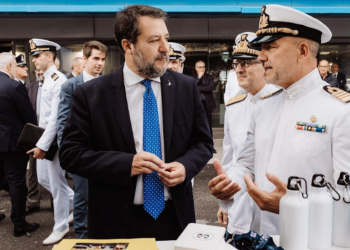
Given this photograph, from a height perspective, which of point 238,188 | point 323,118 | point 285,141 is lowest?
point 238,188

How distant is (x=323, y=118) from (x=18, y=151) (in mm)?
3598

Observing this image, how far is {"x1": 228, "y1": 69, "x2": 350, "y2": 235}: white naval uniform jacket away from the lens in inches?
75.9

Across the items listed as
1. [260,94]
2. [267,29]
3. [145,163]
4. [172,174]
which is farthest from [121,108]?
[260,94]

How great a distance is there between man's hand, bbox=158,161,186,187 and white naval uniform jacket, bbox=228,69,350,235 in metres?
0.33

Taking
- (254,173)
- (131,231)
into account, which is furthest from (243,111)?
(131,231)

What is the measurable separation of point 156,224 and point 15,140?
9.19 ft

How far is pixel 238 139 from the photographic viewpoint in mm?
3293

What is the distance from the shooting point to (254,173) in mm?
2330

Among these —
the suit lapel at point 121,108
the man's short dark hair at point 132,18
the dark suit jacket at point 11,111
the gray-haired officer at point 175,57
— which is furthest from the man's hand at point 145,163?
the gray-haired officer at point 175,57

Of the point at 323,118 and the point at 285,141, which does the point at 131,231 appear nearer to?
the point at 285,141

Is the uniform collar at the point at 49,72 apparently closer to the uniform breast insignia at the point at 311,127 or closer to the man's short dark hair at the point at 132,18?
the man's short dark hair at the point at 132,18

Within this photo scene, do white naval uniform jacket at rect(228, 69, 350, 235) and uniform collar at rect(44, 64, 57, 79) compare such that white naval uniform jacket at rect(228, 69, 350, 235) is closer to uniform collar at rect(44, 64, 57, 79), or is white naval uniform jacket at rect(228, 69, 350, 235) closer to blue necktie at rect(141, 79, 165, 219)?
blue necktie at rect(141, 79, 165, 219)

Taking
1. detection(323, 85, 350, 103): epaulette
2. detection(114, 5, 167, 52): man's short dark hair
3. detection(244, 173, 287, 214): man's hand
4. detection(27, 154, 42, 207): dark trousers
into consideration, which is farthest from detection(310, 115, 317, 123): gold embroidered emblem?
detection(27, 154, 42, 207): dark trousers

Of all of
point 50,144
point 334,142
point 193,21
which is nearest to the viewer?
point 334,142
